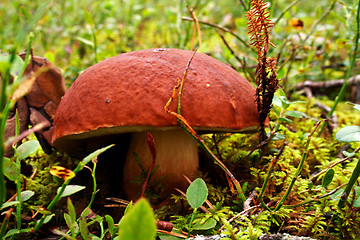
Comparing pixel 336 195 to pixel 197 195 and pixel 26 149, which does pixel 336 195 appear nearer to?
pixel 197 195

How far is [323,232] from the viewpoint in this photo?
0.95 meters

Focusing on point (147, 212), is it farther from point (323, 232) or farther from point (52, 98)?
point (52, 98)

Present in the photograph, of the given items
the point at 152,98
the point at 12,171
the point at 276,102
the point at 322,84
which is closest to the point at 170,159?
the point at 152,98

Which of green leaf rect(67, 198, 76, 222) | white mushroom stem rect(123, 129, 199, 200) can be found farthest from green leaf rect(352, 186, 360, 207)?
green leaf rect(67, 198, 76, 222)

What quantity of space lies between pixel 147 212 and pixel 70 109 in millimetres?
638

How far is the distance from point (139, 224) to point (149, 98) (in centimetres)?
49

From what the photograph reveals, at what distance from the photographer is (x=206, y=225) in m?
0.91

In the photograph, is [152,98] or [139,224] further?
[152,98]

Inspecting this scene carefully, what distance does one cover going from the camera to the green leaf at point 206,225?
35.3 inches

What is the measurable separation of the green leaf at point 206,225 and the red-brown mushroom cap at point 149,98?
30 cm

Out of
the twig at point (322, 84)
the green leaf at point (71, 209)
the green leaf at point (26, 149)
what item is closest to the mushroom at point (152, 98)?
the green leaf at point (26, 149)

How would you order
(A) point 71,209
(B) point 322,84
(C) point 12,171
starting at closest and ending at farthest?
(A) point 71,209
(C) point 12,171
(B) point 322,84

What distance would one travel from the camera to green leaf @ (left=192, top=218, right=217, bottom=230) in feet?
2.94

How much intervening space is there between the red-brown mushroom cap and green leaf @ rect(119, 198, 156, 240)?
411 mm
